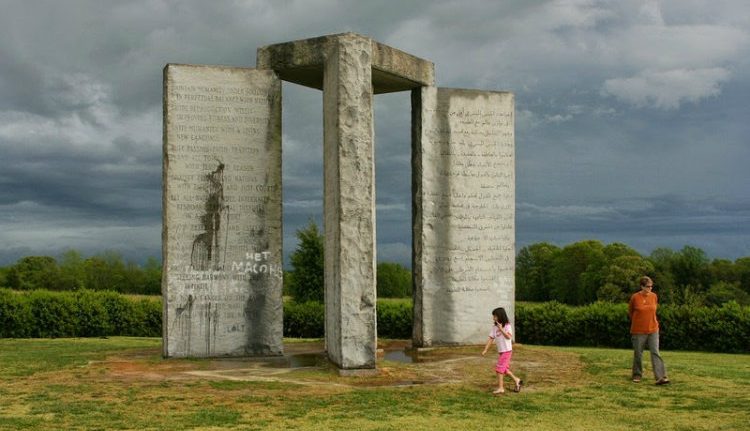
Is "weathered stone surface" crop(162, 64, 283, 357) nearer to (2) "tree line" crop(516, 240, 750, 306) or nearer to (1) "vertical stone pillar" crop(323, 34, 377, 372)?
(1) "vertical stone pillar" crop(323, 34, 377, 372)

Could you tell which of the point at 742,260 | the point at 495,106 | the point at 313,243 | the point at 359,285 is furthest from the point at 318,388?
the point at 742,260

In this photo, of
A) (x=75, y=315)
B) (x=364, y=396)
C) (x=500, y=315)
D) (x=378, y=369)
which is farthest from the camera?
(x=75, y=315)

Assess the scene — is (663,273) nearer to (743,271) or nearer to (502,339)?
(743,271)

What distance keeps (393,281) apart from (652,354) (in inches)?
972

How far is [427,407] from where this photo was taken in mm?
8938

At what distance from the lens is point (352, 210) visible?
11117 millimetres

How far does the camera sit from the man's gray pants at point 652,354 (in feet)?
34.9

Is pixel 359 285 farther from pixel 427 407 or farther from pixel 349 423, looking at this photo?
pixel 349 423

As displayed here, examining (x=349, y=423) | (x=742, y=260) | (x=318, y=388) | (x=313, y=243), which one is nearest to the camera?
(x=349, y=423)

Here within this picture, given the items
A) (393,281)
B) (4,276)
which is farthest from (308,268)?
(4,276)

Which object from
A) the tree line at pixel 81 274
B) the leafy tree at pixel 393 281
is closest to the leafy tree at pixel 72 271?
the tree line at pixel 81 274

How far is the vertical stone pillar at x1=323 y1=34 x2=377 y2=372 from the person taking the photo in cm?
1107

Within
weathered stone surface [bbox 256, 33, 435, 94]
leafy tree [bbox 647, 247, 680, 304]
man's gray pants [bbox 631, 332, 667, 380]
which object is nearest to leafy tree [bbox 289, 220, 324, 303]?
weathered stone surface [bbox 256, 33, 435, 94]

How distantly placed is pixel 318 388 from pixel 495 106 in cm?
777
